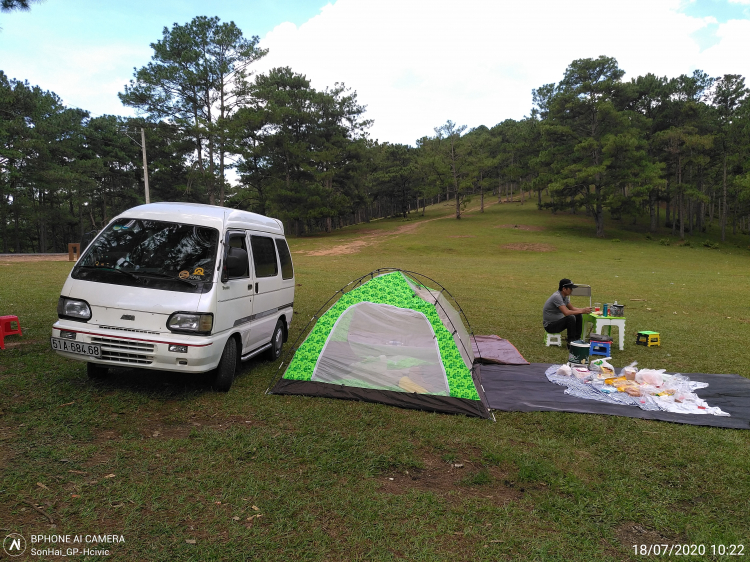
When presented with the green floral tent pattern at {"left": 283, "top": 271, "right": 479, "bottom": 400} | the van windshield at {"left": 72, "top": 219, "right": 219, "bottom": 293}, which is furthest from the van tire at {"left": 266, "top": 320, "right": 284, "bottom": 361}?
the van windshield at {"left": 72, "top": 219, "right": 219, "bottom": 293}

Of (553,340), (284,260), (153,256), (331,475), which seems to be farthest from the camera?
(553,340)

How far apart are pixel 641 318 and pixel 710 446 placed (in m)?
7.77

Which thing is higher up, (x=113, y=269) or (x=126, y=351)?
(x=113, y=269)

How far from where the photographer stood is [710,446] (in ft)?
14.9

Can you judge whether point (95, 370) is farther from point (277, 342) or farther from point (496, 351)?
point (496, 351)

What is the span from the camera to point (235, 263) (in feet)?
18.4

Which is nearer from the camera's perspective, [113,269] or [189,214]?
[113,269]

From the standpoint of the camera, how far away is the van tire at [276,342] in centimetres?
721

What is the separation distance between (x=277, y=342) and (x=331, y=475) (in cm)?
381

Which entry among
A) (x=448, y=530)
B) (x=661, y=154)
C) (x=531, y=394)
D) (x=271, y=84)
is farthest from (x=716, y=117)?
(x=448, y=530)

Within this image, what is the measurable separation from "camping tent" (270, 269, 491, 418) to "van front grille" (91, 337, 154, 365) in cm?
160

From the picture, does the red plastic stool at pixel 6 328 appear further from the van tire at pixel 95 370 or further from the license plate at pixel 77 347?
the license plate at pixel 77 347

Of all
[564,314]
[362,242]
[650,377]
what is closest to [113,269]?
[650,377]

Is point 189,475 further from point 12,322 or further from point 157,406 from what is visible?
point 12,322
